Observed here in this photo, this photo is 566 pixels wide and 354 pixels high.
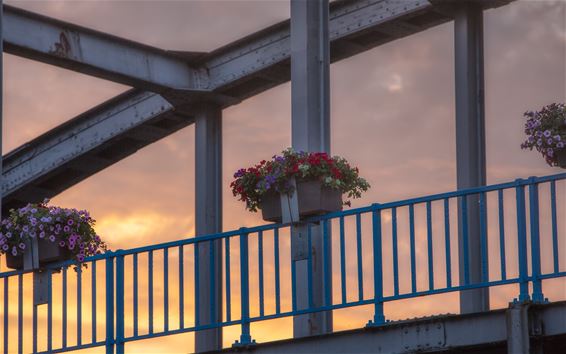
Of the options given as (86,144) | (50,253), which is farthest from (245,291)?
(86,144)

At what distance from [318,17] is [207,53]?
425cm

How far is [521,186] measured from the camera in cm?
1172

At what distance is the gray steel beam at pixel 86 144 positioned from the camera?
65.4 feet

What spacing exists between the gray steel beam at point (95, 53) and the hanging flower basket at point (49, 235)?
2953 mm

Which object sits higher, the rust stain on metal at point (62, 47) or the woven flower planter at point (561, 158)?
the rust stain on metal at point (62, 47)

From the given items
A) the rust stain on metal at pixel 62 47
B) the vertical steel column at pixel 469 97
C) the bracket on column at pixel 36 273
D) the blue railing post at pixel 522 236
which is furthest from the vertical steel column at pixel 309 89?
the rust stain on metal at pixel 62 47

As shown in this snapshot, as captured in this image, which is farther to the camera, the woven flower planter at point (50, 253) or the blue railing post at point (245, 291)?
the woven flower planter at point (50, 253)

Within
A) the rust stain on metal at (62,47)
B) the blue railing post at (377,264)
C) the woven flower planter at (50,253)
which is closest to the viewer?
the blue railing post at (377,264)

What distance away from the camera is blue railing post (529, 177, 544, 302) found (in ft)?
37.7

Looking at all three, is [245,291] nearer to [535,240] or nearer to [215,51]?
[535,240]

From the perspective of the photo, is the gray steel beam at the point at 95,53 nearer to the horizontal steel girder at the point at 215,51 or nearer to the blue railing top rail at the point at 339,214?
the horizontal steel girder at the point at 215,51

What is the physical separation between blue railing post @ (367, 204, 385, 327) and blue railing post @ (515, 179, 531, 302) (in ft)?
4.01

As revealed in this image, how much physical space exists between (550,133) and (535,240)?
Result: 1.32 m

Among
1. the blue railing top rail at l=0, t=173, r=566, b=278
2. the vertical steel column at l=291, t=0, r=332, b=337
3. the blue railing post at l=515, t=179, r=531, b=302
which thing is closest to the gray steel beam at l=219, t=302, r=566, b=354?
the blue railing post at l=515, t=179, r=531, b=302
